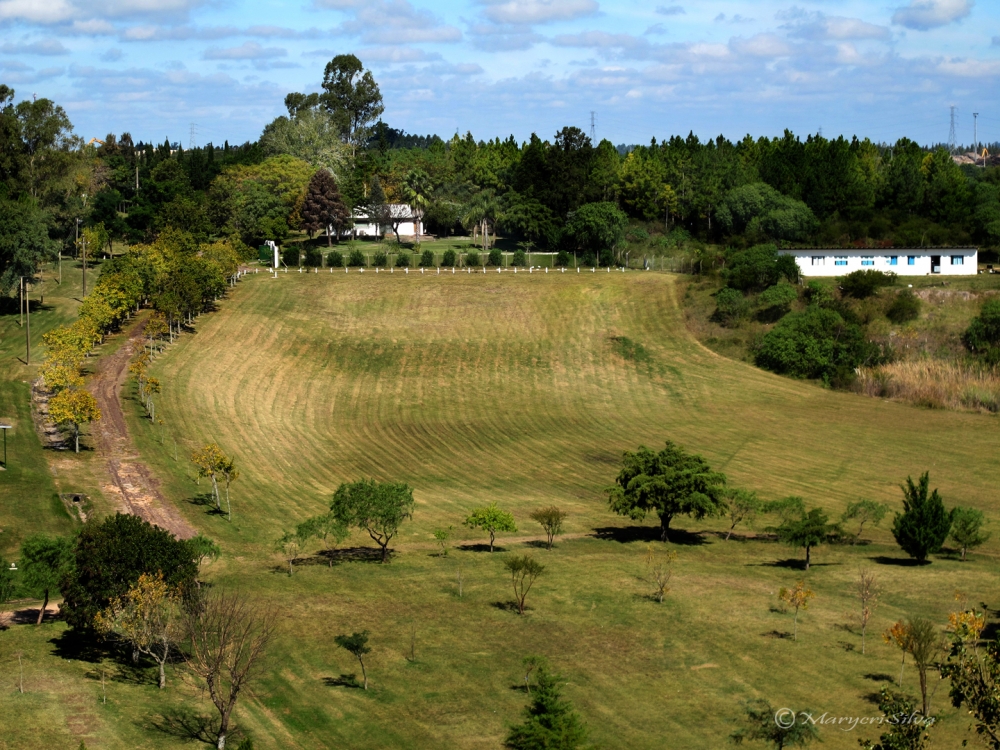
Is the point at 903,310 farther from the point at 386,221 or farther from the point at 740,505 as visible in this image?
the point at 386,221

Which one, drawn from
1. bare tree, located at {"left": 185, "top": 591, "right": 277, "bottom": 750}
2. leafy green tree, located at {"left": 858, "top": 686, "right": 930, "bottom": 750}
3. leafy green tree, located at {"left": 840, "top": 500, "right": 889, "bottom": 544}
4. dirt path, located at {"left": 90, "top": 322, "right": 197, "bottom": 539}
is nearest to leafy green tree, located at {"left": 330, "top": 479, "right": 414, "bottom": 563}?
dirt path, located at {"left": 90, "top": 322, "right": 197, "bottom": 539}

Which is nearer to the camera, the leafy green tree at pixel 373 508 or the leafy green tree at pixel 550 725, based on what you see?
the leafy green tree at pixel 550 725

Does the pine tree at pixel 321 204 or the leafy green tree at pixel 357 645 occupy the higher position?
the pine tree at pixel 321 204

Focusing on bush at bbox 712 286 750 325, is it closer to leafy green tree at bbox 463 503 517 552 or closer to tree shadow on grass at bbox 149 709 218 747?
leafy green tree at bbox 463 503 517 552

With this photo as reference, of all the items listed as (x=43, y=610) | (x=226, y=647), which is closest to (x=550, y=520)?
(x=226, y=647)

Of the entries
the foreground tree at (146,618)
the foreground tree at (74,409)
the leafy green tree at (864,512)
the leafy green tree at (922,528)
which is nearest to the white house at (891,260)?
the leafy green tree at (864,512)

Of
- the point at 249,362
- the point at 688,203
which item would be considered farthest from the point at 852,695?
the point at 688,203

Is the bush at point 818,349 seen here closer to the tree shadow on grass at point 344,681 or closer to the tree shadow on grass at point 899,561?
the tree shadow on grass at point 899,561

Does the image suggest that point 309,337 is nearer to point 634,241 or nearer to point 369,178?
point 634,241
